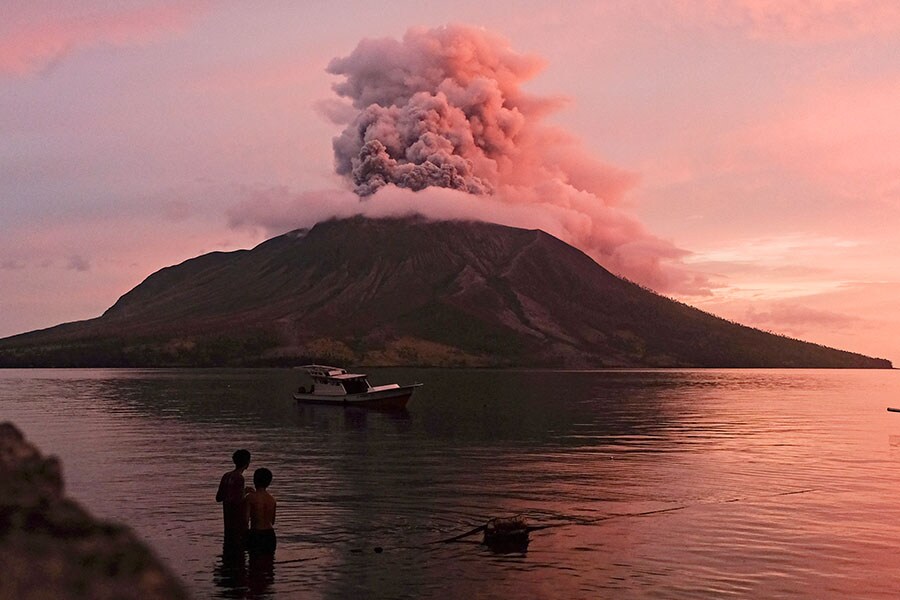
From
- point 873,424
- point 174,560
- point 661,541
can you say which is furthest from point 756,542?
point 873,424

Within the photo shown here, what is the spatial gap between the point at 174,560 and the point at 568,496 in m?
19.3

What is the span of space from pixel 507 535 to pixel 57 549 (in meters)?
27.5

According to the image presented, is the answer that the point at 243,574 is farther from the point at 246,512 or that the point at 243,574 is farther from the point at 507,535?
the point at 507,535

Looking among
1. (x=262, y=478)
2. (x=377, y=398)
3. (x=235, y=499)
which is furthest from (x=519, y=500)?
(x=377, y=398)

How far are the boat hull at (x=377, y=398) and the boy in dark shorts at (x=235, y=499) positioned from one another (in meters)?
75.1

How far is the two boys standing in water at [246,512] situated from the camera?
92.1 feet

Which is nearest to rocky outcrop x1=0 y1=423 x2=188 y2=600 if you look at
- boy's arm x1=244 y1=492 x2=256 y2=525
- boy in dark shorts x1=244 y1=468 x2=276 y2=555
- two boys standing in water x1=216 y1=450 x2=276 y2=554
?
two boys standing in water x1=216 y1=450 x2=276 y2=554

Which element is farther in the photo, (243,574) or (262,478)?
(262,478)

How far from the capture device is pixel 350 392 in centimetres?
11431

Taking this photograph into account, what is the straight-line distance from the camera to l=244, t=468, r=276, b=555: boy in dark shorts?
28.5m

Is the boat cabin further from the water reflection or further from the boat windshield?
the water reflection

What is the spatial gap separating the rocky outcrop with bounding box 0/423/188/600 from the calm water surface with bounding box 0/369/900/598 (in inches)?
853

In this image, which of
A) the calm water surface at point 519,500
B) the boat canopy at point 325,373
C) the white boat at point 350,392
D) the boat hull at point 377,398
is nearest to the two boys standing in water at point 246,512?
the calm water surface at point 519,500

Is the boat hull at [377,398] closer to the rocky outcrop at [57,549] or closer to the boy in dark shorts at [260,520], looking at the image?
the boy in dark shorts at [260,520]
